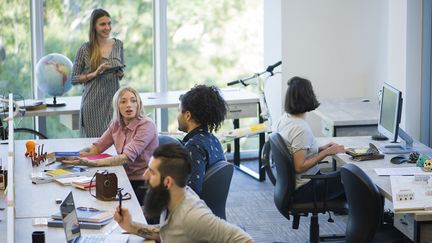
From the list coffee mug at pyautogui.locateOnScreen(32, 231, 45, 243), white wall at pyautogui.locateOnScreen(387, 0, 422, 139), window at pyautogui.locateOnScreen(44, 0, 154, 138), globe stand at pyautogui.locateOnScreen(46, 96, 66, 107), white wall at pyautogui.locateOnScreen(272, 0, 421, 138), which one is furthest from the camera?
window at pyautogui.locateOnScreen(44, 0, 154, 138)

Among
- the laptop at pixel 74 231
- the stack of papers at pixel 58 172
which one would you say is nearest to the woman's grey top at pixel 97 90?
the stack of papers at pixel 58 172

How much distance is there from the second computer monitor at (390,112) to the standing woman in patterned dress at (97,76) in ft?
7.50

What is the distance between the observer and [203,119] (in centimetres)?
480

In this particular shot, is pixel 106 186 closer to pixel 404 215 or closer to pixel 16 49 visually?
pixel 404 215

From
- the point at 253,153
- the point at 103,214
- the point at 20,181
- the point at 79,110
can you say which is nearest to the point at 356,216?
the point at 103,214

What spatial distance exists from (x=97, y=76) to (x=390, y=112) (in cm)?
250

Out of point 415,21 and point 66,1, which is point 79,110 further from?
point 415,21

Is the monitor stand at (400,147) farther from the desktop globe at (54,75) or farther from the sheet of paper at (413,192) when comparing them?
the desktop globe at (54,75)

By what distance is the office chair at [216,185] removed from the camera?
15.2ft

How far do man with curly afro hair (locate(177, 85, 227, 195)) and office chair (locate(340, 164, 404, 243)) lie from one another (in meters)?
0.72

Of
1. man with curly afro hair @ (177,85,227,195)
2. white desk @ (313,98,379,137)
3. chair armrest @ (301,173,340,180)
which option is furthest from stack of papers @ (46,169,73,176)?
white desk @ (313,98,379,137)

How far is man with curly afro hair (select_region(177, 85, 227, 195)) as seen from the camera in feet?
15.5

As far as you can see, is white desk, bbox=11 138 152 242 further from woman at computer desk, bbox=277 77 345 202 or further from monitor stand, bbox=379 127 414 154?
monitor stand, bbox=379 127 414 154

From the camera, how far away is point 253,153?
9.26 meters
